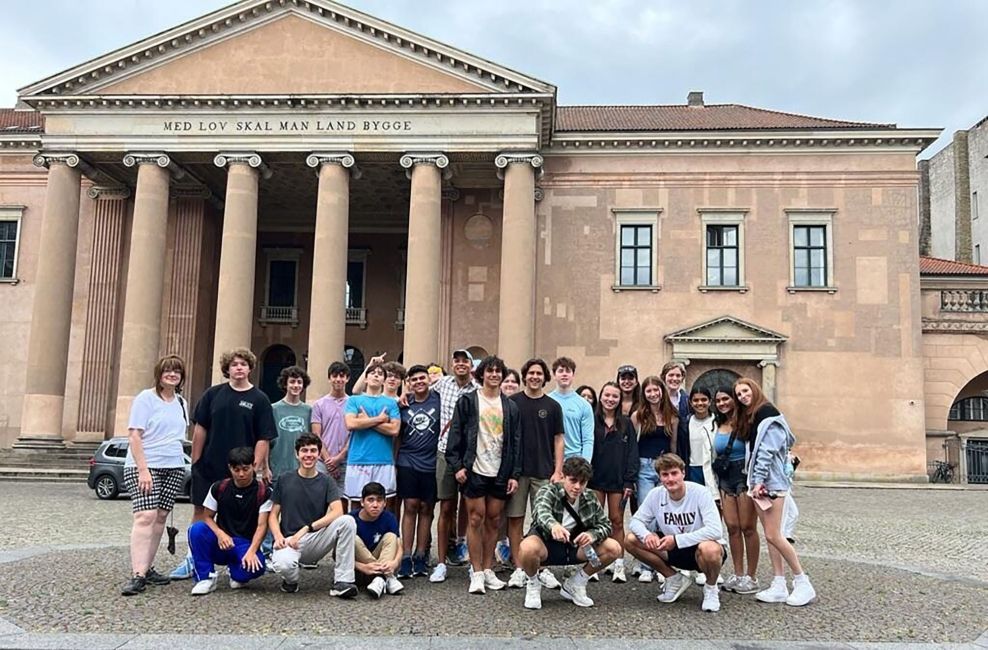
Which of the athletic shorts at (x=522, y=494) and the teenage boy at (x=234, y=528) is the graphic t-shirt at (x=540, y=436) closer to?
the athletic shorts at (x=522, y=494)

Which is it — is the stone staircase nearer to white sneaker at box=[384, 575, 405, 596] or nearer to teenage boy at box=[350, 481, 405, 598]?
teenage boy at box=[350, 481, 405, 598]

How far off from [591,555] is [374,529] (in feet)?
6.75

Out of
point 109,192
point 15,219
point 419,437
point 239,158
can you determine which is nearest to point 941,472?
point 419,437

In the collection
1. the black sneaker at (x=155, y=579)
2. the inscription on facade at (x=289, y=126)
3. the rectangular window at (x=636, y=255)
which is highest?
the inscription on facade at (x=289, y=126)

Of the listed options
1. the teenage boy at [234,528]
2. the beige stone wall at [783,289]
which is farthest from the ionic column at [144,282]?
the teenage boy at [234,528]

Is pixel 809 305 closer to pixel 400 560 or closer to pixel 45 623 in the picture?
pixel 400 560

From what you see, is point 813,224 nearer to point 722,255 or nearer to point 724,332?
point 722,255

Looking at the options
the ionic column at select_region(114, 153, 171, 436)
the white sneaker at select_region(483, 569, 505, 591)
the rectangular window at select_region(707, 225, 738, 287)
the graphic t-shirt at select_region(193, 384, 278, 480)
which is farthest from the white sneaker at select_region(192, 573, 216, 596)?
the rectangular window at select_region(707, 225, 738, 287)

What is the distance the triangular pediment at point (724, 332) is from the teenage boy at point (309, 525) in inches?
825

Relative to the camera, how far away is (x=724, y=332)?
27.0 m

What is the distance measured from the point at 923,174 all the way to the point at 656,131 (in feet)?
95.5

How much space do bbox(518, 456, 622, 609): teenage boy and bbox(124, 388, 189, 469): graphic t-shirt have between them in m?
3.47

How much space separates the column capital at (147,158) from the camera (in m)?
25.9

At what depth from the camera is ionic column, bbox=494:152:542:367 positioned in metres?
25.0
